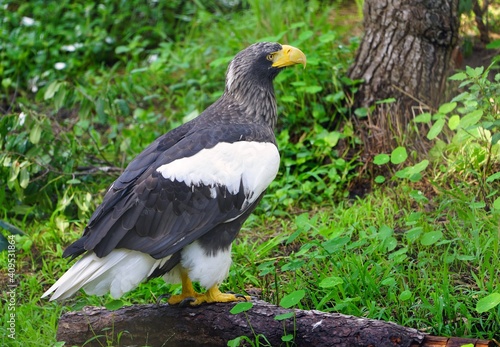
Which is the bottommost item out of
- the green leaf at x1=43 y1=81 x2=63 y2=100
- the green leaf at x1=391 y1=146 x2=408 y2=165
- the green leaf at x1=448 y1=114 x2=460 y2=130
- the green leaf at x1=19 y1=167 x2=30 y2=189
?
the green leaf at x1=391 y1=146 x2=408 y2=165

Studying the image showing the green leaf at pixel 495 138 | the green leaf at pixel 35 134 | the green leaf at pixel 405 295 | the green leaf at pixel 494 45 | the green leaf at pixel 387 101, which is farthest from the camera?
the green leaf at pixel 494 45

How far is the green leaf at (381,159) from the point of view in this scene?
4.63 meters

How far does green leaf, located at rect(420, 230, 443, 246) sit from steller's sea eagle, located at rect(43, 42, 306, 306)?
90 centimetres

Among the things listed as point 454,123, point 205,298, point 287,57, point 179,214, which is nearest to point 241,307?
point 205,298

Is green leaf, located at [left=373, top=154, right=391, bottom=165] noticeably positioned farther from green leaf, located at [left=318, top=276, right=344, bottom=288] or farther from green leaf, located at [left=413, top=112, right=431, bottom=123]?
green leaf, located at [left=318, top=276, right=344, bottom=288]

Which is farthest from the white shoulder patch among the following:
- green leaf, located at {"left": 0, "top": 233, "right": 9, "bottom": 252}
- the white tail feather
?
green leaf, located at {"left": 0, "top": 233, "right": 9, "bottom": 252}

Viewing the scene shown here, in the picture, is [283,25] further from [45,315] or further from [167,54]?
[45,315]

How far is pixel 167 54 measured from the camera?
22.3ft

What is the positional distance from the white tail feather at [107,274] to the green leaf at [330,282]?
2.61 feet

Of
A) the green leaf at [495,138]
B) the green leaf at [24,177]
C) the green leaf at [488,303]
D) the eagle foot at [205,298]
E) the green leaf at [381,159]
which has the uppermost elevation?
the green leaf at [495,138]

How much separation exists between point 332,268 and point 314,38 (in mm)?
2637

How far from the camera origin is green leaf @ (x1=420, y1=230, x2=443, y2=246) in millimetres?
3872

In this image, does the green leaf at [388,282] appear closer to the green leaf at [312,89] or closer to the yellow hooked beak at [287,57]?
the yellow hooked beak at [287,57]

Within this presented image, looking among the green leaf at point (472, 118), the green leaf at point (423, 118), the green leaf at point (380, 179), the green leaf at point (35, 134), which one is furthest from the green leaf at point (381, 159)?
the green leaf at point (35, 134)
